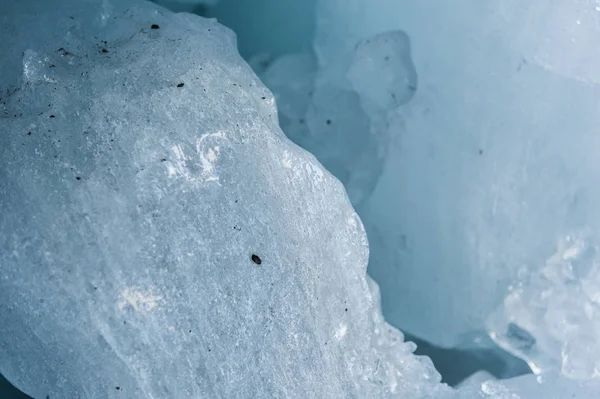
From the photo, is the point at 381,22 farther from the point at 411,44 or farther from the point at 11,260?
the point at 11,260

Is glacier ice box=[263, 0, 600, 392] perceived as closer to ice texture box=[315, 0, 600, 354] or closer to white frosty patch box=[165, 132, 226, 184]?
ice texture box=[315, 0, 600, 354]

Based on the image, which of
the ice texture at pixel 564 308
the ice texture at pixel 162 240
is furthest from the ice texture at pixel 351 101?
the ice texture at pixel 564 308

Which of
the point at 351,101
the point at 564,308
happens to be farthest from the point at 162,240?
the point at 564,308

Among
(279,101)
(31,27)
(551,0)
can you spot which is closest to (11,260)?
(31,27)

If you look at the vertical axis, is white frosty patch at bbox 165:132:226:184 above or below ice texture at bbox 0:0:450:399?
above

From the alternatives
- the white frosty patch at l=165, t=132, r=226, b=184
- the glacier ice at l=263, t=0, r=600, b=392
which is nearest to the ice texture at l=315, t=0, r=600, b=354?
the glacier ice at l=263, t=0, r=600, b=392
